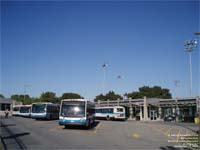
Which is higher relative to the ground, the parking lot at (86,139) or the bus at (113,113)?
the bus at (113,113)

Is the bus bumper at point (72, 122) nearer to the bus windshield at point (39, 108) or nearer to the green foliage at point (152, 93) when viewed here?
the bus windshield at point (39, 108)

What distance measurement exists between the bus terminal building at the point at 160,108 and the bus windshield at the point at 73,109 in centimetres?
3402

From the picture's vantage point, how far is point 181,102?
58125mm

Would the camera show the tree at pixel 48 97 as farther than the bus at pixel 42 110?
Yes

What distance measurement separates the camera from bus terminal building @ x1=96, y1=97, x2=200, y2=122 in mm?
57928

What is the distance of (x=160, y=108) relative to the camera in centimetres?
6706

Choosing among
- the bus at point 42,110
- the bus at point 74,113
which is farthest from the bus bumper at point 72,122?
the bus at point 42,110

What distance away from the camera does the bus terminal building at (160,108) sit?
57928 millimetres

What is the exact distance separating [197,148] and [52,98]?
11053 centimetres

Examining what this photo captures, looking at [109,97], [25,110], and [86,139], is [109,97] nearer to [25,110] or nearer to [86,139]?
[25,110]

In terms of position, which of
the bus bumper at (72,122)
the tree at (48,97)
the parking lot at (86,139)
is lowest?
the parking lot at (86,139)

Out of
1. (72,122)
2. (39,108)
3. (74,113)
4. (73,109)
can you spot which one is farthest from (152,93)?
(72,122)

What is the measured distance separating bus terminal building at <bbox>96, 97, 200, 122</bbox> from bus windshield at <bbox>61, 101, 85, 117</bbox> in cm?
3402

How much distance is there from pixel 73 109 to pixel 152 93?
85.8 m
